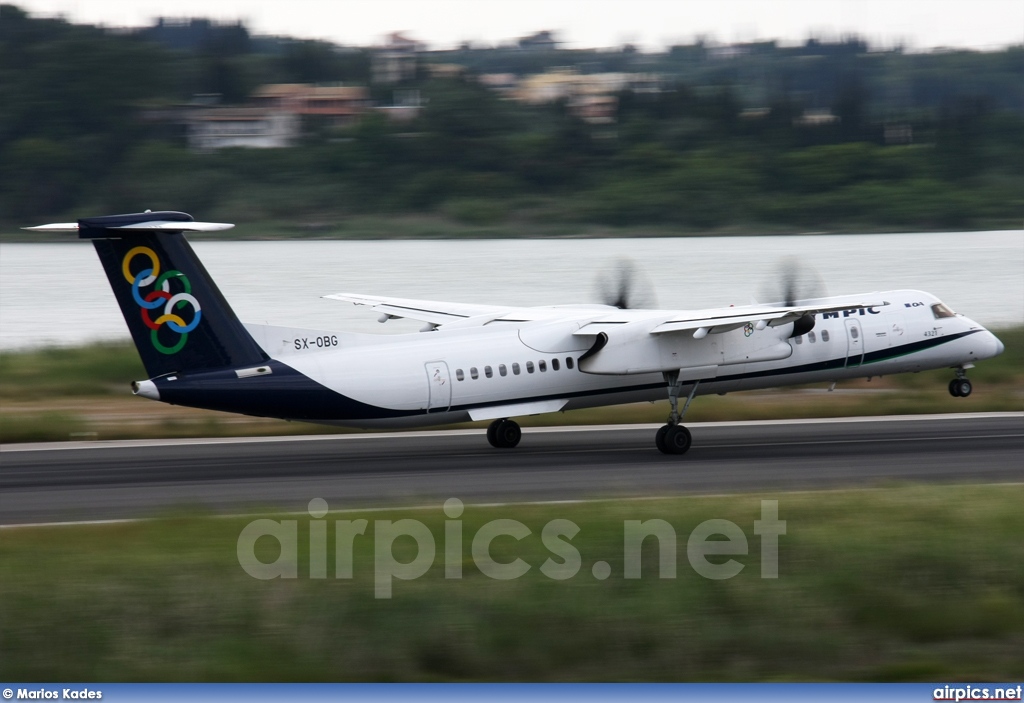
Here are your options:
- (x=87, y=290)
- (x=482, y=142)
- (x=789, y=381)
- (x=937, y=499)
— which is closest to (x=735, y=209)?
(x=482, y=142)

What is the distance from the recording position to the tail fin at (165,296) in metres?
20.6

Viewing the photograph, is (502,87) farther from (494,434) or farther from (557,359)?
(557,359)

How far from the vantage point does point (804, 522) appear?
1438cm

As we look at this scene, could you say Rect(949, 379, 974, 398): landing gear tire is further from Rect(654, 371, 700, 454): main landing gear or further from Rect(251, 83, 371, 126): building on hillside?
Rect(251, 83, 371, 126): building on hillside

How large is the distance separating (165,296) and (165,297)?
2 centimetres

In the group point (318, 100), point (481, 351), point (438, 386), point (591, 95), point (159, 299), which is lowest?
point (438, 386)

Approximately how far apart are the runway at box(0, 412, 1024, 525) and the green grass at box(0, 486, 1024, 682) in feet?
16.4

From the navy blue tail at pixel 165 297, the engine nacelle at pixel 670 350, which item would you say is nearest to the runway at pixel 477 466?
the engine nacelle at pixel 670 350

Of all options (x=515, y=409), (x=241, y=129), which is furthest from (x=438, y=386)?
(x=241, y=129)

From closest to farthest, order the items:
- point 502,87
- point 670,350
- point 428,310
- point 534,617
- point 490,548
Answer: point 534,617 < point 490,548 < point 670,350 < point 428,310 < point 502,87

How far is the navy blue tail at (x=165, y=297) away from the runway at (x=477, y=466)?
2.10 metres

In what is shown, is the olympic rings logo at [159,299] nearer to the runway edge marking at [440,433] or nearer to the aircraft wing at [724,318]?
the runway edge marking at [440,433]

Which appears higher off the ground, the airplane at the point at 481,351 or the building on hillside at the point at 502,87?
the building on hillside at the point at 502,87

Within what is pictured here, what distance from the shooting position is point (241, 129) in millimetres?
105750
